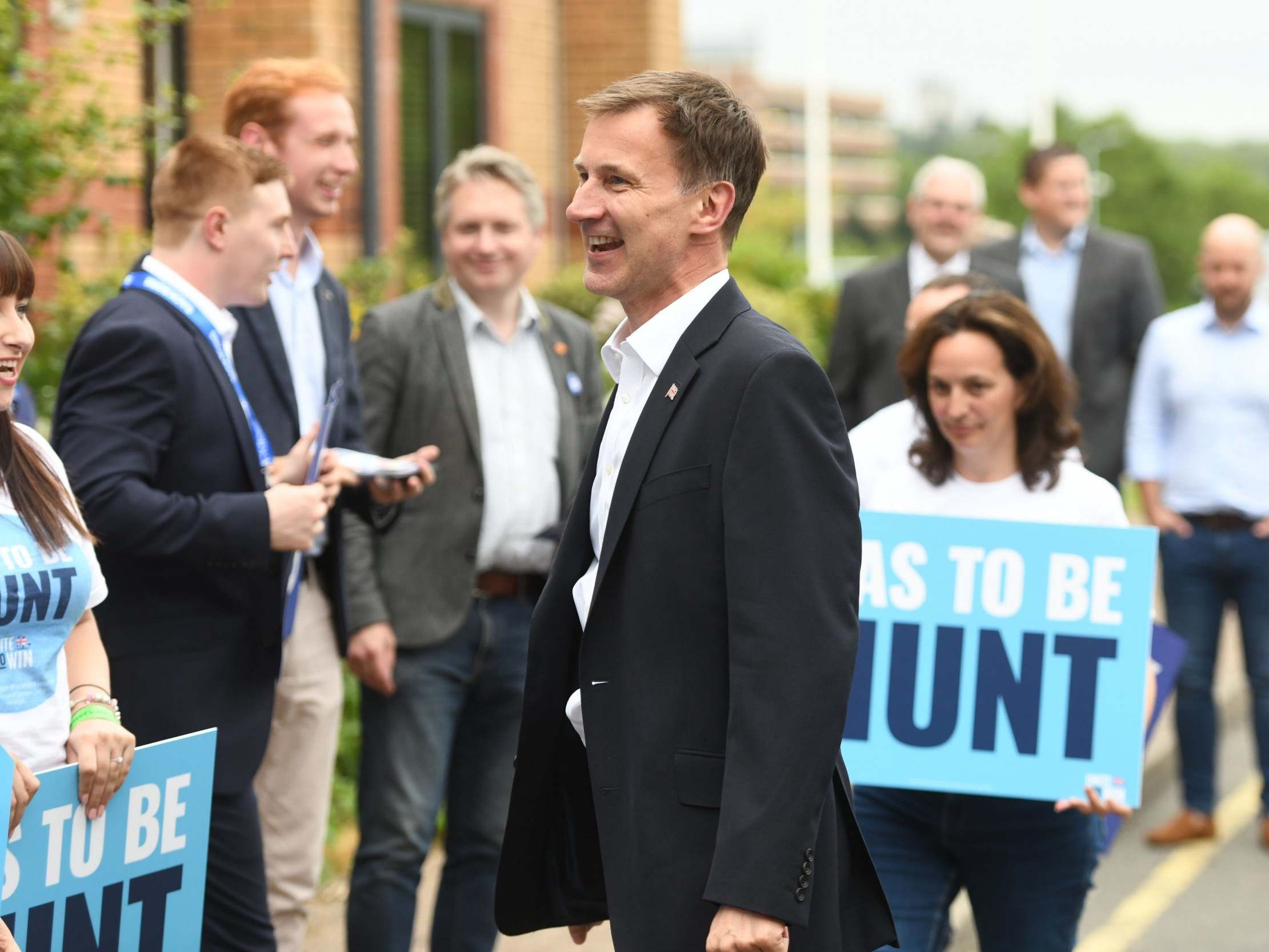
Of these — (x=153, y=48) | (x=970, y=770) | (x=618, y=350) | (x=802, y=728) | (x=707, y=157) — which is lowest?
(x=970, y=770)

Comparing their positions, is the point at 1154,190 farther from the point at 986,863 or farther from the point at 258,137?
the point at 986,863

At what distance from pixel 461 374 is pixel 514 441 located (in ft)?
0.80

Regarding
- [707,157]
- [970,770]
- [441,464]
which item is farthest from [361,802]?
[707,157]

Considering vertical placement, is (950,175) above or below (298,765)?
above

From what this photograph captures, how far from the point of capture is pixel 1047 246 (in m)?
7.93

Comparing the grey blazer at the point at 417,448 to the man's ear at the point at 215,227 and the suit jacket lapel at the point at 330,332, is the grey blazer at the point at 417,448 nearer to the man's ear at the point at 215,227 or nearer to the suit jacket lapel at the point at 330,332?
the suit jacket lapel at the point at 330,332

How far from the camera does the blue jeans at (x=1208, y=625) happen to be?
715cm

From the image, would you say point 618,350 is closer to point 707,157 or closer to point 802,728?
point 707,157

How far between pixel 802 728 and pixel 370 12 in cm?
747

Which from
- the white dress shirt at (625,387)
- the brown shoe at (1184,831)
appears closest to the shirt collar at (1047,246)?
the brown shoe at (1184,831)

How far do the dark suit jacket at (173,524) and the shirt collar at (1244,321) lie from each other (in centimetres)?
482

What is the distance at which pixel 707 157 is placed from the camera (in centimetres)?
286

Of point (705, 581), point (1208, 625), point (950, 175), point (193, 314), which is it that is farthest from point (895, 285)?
point (705, 581)

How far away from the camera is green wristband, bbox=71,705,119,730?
10.5 feet
